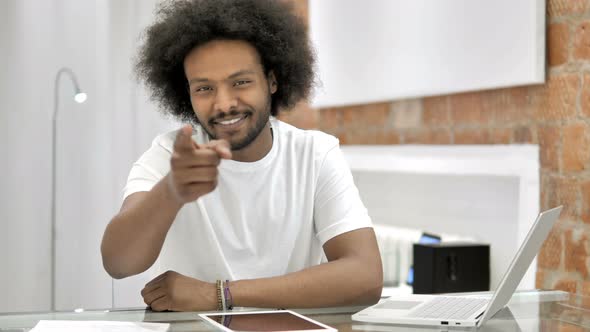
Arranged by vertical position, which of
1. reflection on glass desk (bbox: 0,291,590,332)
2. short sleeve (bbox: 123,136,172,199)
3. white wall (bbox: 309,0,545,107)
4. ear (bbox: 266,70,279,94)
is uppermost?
white wall (bbox: 309,0,545,107)

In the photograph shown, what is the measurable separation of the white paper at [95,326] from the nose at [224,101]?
0.58 m

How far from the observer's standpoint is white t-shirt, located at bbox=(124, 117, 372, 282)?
1.82 meters

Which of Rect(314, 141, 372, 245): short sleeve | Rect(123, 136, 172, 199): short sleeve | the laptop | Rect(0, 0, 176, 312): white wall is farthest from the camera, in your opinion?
Rect(0, 0, 176, 312): white wall

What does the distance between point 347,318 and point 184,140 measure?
0.42 m

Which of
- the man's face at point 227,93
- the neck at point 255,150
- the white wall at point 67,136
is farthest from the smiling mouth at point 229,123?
the white wall at point 67,136

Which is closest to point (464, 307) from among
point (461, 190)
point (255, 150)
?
point (255, 150)

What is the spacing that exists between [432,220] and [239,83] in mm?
1809

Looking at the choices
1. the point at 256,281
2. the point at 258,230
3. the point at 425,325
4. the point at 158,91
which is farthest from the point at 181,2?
the point at 425,325

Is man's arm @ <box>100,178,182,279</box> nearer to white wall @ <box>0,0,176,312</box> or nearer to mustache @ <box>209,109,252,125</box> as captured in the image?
mustache @ <box>209,109,252,125</box>

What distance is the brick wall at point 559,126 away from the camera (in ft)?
7.89

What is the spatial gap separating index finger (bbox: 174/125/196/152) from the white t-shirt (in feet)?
1.66

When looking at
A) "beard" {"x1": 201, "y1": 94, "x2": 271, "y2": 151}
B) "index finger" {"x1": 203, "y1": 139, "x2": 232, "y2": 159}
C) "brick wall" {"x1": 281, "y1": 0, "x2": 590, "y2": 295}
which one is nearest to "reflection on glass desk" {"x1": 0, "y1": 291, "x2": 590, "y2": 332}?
"index finger" {"x1": 203, "y1": 139, "x2": 232, "y2": 159}

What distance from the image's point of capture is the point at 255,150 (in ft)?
6.26

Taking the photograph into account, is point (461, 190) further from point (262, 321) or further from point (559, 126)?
point (262, 321)
